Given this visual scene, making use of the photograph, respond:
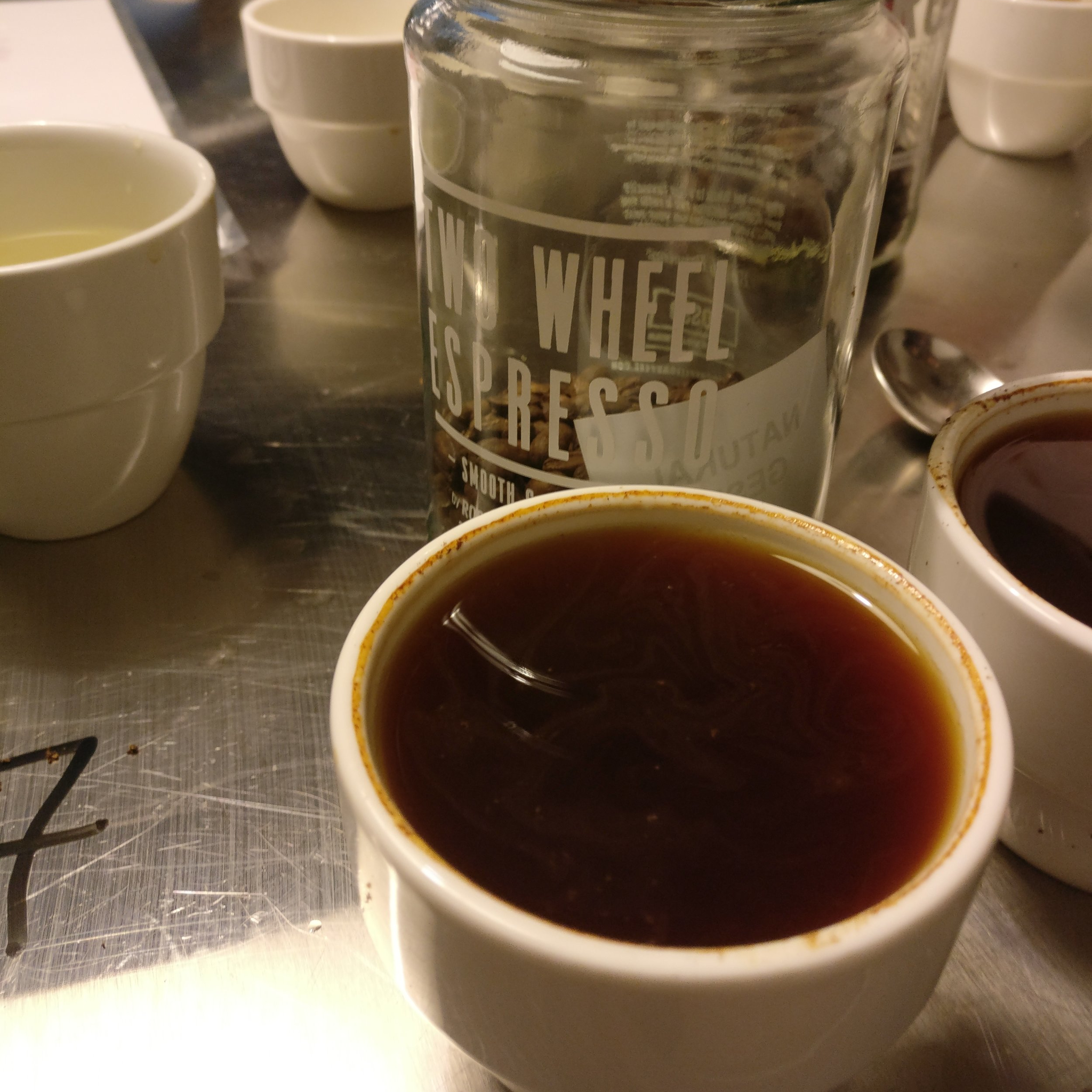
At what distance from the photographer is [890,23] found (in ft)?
1.19

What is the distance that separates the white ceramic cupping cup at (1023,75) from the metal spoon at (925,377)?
0.36m

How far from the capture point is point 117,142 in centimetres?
51

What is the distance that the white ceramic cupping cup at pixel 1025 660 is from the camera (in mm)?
284

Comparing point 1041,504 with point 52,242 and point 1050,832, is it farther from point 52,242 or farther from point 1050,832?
point 52,242

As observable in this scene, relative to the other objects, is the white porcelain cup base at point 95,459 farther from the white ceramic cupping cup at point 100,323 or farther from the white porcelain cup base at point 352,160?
the white porcelain cup base at point 352,160

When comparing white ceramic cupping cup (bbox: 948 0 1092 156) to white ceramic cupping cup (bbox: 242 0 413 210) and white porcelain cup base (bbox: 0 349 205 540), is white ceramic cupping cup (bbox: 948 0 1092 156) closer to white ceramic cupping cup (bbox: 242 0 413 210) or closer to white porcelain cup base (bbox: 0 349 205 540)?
white ceramic cupping cup (bbox: 242 0 413 210)

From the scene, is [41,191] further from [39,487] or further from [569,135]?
[569,135]

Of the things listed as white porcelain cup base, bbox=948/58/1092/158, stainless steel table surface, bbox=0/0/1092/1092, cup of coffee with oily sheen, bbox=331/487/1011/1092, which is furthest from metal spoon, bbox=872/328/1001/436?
white porcelain cup base, bbox=948/58/1092/158

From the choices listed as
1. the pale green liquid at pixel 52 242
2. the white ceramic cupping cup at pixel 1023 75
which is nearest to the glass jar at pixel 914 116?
the white ceramic cupping cup at pixel 1023 75

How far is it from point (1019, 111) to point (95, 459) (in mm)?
819

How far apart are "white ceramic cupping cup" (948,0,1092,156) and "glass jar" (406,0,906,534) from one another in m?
0.52

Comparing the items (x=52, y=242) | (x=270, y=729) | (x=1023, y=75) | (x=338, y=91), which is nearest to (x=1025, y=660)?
(x=270, y=729)

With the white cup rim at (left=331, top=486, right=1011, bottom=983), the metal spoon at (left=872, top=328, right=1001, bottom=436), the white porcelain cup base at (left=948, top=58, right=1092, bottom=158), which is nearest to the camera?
the white cup rim at (left=331, top=486, right=1011, bottom=983)

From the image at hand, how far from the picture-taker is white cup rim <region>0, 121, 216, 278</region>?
1.29 ft
